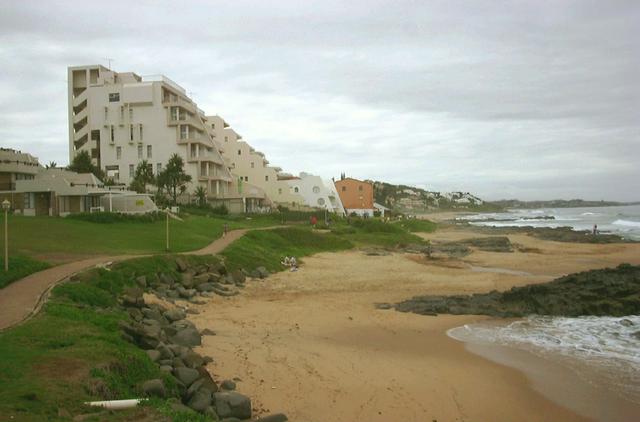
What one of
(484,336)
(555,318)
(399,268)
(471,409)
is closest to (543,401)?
(471,409)

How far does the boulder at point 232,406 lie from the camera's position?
8875 mm

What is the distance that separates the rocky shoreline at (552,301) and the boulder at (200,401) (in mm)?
11934

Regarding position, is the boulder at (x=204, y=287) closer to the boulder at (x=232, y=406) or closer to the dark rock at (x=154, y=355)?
the dark rock at (x=154, y=355)

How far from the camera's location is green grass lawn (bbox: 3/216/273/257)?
78.8 ft

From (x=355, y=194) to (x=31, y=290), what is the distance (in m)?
77.9

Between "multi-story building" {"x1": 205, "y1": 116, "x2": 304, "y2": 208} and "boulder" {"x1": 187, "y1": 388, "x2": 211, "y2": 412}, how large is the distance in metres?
71.8

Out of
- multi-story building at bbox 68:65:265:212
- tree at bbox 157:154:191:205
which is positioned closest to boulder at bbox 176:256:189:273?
tree at bbox 157:154:191:205

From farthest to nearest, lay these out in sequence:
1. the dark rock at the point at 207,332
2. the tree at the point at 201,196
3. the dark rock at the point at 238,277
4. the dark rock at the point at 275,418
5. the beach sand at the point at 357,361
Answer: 1. the tree at the point at 201,196
2. the dark rock at the point at 238,277
3. the dark rock at the point at 207,332
4. the beach sand at the point at 357,361
5. the dark rock at the point at 275,418

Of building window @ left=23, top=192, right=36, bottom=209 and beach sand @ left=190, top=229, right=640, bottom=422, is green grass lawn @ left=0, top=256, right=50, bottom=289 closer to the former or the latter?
beach sand @ left=190, top=229, right=640, bottom=422

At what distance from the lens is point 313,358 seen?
13.2 meters

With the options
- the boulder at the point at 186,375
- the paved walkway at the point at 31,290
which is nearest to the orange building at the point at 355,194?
the paved walkway at the point at 31,290

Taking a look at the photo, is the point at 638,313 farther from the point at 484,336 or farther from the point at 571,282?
the point at 484,336

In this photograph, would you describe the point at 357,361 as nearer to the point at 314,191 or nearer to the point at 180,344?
the point at 180,344

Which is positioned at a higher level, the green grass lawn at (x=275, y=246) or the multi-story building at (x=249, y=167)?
the multi-story building at (x=249, y=167)
